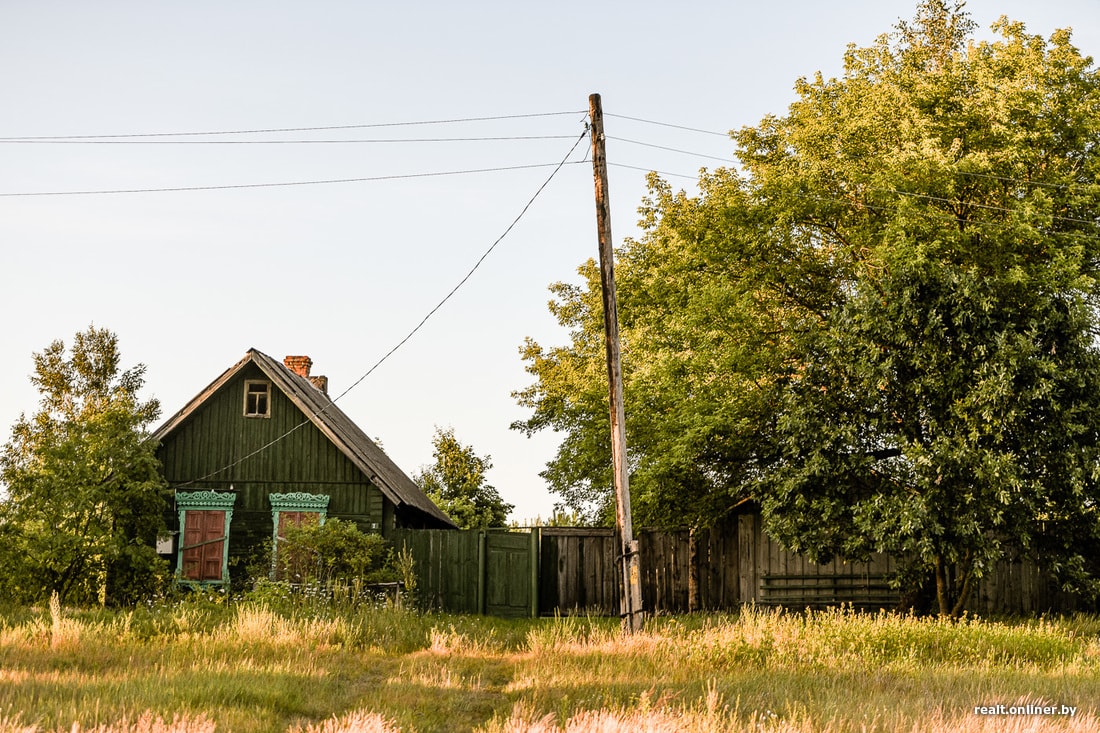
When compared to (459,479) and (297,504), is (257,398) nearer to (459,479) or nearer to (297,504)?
(297,504)

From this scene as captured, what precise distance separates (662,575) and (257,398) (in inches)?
426

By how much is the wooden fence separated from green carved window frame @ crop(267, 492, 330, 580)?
1.90 m

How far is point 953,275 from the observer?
2084 cm

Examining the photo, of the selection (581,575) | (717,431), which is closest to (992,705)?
(717,431)

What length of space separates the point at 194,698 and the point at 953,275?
16534 mm

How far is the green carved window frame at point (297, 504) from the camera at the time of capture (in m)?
24.5

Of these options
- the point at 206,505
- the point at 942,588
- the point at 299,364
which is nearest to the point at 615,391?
the point at 942,588

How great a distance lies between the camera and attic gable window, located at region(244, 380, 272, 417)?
2511 centimetres

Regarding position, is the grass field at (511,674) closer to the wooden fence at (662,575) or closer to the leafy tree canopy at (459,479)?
the wooden fence at (662,575)

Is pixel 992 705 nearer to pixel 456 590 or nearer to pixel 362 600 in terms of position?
pixel 362 600

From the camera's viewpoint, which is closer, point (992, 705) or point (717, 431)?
point (992, 705)

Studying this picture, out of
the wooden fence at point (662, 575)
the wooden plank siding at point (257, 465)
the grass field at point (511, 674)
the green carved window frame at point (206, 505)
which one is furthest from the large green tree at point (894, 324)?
the green carved window frame at point (206, 505)

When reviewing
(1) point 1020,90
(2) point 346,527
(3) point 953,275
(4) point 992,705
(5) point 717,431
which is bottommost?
(4) point 992,705

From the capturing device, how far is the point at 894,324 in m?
21.1
